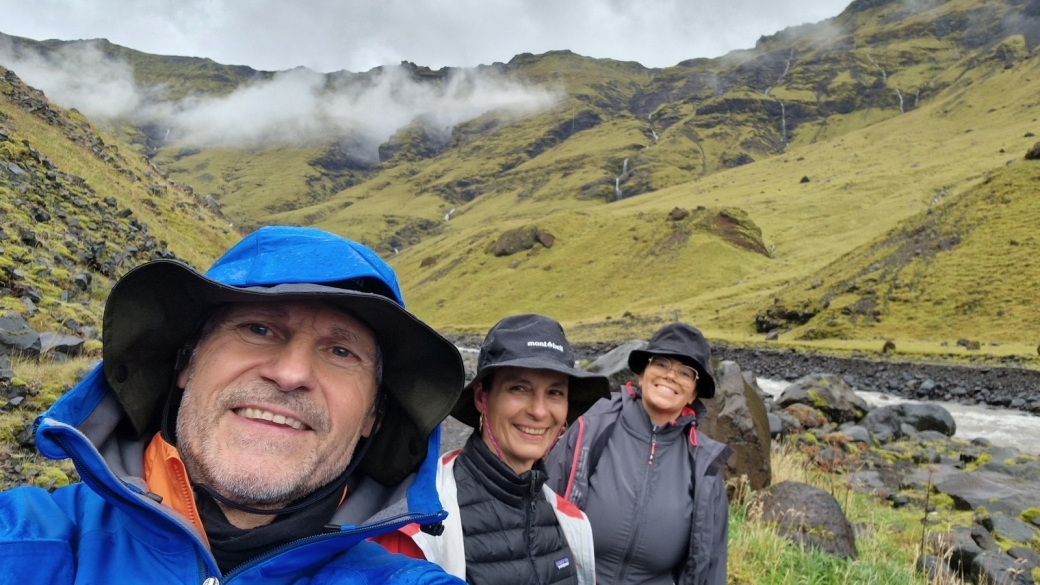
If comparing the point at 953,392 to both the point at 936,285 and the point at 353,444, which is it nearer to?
the point at 936,285

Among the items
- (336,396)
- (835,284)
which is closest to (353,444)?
(336,396)

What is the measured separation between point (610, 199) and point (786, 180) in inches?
2855

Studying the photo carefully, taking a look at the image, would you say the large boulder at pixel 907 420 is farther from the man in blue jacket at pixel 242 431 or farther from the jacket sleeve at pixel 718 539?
the man in blue jacket at pixel 242 431

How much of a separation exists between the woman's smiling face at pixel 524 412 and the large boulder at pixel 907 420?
56.9 ft

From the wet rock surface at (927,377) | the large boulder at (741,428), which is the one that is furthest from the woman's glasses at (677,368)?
the wet rock surface at (927,377)

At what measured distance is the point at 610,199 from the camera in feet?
573

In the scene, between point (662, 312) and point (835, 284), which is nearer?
point (835, 284)

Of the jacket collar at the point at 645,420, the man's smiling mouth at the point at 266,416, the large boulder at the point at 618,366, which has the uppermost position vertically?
the man's smiling mouth at the point at 266,416

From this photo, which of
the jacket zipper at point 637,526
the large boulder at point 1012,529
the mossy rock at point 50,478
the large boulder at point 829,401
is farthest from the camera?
the large boulder at point 829,401

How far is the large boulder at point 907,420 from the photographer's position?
660 inches

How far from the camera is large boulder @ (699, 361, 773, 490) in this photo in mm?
8836

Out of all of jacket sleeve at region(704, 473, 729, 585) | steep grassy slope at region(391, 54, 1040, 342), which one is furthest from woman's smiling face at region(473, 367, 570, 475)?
steep grassy slope at region(391, 54, 1040, 342)

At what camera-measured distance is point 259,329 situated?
2.06 metres

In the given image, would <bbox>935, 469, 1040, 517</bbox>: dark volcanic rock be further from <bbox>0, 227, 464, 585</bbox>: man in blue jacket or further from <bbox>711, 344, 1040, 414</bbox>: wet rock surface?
<bbox>711, 344, 1040, 414</bbox>: wet rock surface
